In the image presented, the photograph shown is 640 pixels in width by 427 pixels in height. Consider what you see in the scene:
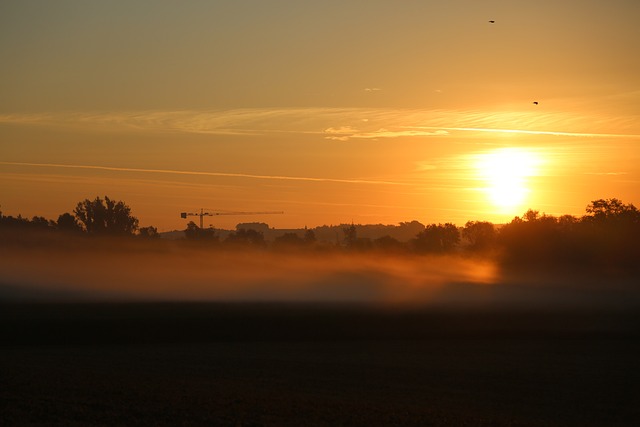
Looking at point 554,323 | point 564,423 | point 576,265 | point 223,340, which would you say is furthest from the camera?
point 576,265

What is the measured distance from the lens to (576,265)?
5335 inches

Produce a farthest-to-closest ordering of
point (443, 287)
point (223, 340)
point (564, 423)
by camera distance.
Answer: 1. point (443, 287)
2. point (223, 340)
3. point (564, 423)

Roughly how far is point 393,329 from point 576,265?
87.1 metres

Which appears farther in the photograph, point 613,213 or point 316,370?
point 613,213

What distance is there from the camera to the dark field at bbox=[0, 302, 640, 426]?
26.9 meters

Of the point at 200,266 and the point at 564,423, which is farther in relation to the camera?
the point at 200,266

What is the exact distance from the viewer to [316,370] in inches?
1467

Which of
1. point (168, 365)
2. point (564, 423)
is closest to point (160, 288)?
point (168, 365)

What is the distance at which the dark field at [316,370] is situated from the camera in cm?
2691

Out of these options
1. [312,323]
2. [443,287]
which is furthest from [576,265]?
[312,323]

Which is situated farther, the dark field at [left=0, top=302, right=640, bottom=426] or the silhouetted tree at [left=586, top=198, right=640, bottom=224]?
the silhouetted tree at [left=586, top=198, right=640, bottom=224]

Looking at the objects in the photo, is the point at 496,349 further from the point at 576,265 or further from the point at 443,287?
the point at 576,265

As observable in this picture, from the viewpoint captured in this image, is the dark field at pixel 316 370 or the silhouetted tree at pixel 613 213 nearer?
the dark field at pixel 316 370

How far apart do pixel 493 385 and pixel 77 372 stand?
1549 centimetres
